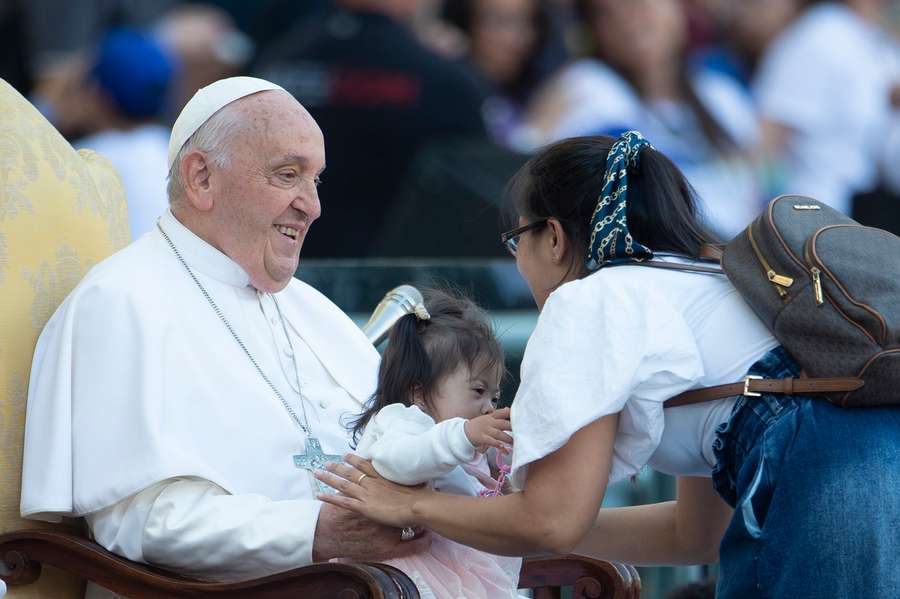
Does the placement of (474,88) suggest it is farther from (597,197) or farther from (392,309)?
(597,197)

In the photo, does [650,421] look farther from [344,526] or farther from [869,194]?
[869,194]

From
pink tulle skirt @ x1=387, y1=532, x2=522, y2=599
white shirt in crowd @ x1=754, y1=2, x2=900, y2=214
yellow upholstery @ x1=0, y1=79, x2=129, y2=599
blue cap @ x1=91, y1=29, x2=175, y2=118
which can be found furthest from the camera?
white shirt in crowd @ x1=754, y1=2, x2=900, y2=214

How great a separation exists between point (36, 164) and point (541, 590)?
1694 mm

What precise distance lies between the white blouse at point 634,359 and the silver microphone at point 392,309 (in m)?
0.58

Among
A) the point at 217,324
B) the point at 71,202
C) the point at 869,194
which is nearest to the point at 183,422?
the point at 217,324

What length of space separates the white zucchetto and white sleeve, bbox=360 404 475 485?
97 centimetres

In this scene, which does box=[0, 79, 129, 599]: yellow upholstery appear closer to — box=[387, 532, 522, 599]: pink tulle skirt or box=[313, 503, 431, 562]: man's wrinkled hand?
box=[313, 503, 431, 562]: man's wrinkled hand

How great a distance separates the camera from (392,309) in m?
4.33

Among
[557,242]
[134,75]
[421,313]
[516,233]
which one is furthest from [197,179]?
[134,75]

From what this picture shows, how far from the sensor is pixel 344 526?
361cm

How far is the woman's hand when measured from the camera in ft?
11.3

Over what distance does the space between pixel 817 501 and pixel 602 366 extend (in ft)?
1.64

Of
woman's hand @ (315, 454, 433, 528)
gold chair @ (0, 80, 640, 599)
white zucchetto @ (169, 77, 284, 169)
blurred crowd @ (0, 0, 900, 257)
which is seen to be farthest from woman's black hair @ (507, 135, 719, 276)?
blurred crowd @ (0, 0, 900, 257)

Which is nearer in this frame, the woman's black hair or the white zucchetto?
the woman's black hair
